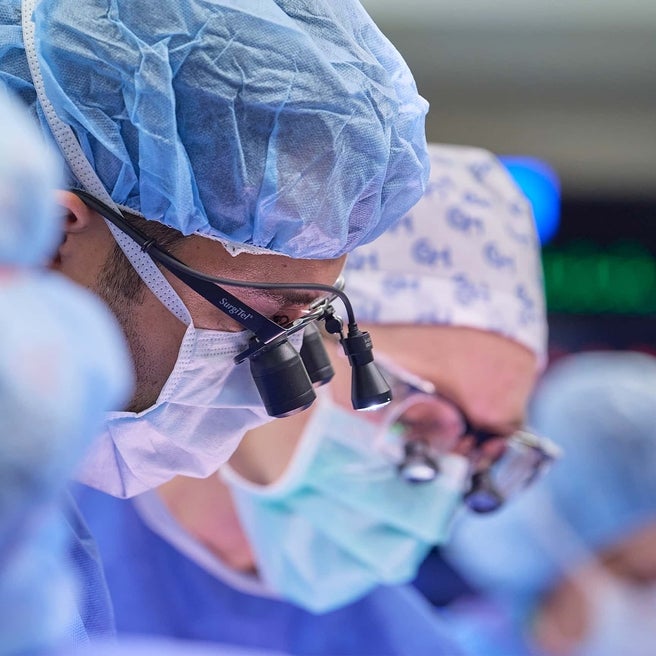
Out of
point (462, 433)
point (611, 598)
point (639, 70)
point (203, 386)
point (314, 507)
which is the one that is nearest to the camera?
point (203, 386)

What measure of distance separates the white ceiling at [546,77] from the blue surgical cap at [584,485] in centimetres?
207

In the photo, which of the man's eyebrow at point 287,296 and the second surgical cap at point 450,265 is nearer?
the man's eyebrow at point 287,296

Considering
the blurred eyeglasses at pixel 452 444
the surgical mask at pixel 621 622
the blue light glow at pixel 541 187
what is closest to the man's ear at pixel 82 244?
the blurred eyeglasses at pixel 452 444

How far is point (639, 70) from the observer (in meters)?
4.88

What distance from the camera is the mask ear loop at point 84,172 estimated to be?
119 cm

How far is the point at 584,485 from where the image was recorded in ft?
10.6

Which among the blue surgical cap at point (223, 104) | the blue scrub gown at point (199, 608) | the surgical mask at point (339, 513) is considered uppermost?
the blue surgical cap at point (223, 104)

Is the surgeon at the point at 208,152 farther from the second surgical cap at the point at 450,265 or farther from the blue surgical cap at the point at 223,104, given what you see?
the second surgical cap at the point at 450,265

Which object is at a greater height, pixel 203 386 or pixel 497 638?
pixel 203 386

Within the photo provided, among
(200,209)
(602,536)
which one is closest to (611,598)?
(602,536)

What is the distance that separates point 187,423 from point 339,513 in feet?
2.92

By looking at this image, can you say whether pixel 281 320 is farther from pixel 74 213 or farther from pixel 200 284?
pixel 74 213

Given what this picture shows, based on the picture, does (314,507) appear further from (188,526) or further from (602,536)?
(602,536)

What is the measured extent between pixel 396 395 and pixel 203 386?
35.8 inches
